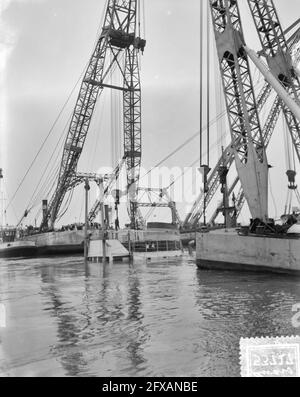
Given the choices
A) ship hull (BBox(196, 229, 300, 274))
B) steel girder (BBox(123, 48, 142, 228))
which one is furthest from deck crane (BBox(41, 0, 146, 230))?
ship hull (BBox(196, 229, 300, 274))

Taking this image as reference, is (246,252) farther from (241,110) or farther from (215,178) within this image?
(215,178)

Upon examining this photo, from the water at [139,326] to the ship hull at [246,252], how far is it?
8.78 ft

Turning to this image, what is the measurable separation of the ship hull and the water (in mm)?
2675

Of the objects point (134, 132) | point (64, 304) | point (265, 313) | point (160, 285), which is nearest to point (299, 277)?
point (160, 285)

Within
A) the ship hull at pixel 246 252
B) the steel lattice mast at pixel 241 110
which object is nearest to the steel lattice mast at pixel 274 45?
the steel lattice mast at pixel 241 110

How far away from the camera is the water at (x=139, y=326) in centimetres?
801

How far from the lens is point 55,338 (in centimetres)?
1046

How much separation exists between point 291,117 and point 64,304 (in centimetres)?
3443

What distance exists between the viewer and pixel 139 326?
462 inches

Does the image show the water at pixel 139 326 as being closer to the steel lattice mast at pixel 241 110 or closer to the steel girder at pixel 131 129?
the steel lattice mast at pixel 241 110

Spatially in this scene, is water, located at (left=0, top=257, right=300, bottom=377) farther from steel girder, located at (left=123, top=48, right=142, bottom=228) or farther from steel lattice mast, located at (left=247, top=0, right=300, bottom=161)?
steel girder, located at (left=123, top=48, right=142, bottom=228)

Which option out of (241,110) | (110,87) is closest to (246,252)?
(241,110)

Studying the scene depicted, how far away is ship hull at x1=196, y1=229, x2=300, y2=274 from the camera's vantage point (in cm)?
2409
